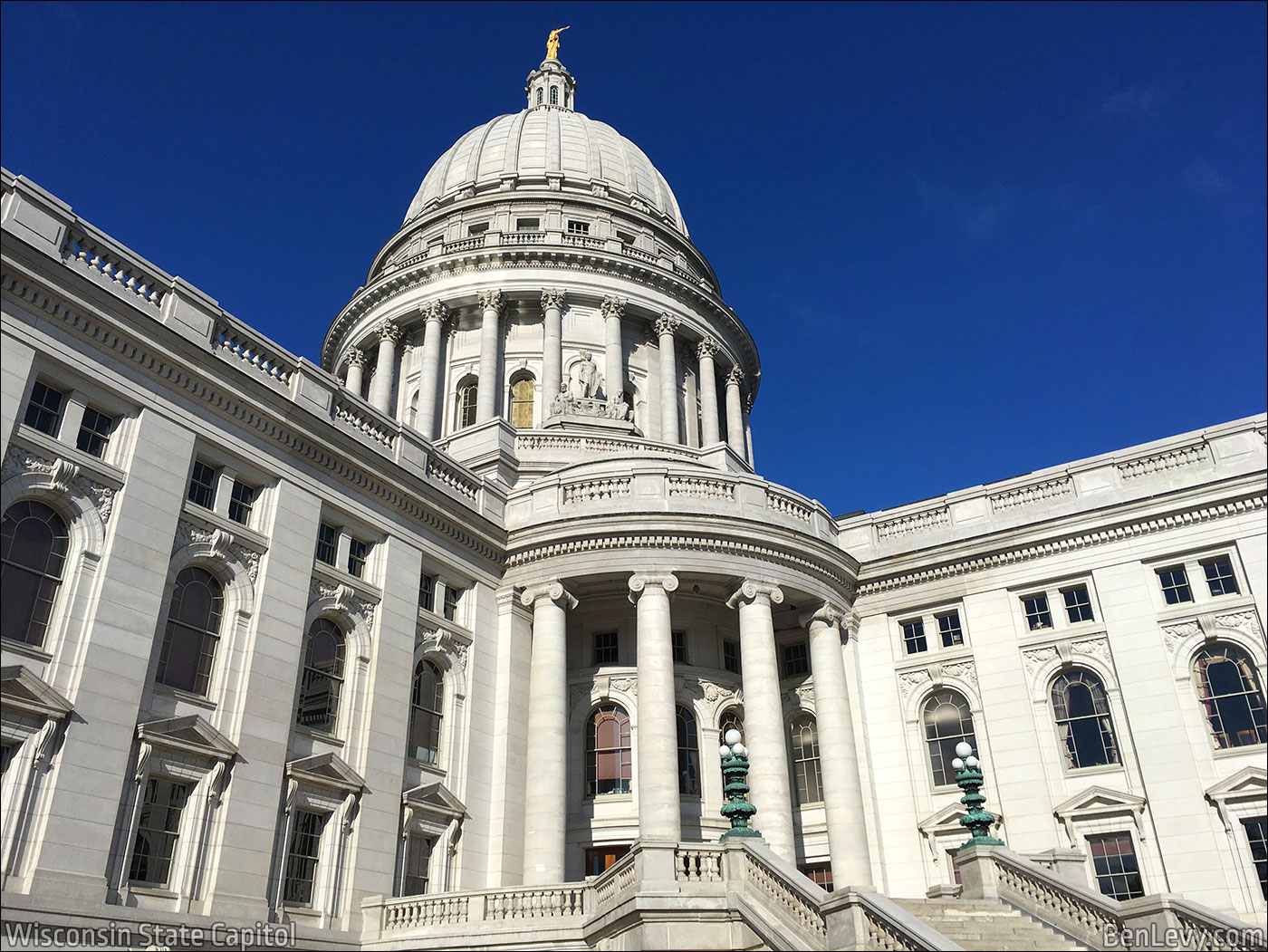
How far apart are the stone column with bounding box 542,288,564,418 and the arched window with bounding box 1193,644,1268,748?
28889 millimetres

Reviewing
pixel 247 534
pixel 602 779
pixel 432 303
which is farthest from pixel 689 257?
pixel 247 534

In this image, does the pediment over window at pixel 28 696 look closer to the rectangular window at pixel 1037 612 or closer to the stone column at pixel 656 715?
the stone column at pixel 656 715

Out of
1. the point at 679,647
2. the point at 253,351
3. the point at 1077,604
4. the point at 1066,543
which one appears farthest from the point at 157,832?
the point at 1066,543

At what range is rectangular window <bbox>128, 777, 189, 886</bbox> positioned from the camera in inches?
766

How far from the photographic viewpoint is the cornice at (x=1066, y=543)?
28.7 m

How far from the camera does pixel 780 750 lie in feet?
92.1

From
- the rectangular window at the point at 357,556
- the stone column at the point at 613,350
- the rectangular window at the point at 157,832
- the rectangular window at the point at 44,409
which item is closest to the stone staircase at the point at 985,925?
the rectangular window at the point at 157,832

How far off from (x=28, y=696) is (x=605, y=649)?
17.8 metres

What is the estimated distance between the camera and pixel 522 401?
1966 inches

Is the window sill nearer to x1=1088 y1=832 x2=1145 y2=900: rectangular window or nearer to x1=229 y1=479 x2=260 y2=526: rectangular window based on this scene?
x1=229 y1=479 x2=260 y2=526: rectangular window

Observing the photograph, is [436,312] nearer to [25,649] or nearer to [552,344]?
[552,344]

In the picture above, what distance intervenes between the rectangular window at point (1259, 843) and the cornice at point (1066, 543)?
817 cm

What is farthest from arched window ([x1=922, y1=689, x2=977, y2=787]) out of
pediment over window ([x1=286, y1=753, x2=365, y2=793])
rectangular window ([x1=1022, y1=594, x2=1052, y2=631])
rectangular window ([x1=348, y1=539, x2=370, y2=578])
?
rectangular window ([x1=348, y1=539, x2=370, y2=578])

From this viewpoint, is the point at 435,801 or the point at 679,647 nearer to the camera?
the point at 435,801
